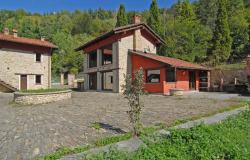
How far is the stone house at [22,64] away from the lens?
2586 centimetres

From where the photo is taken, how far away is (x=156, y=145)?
6.07 meters

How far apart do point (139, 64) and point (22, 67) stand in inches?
528

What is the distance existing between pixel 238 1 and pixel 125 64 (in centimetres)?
3623

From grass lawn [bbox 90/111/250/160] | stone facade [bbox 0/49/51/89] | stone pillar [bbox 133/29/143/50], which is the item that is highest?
stone pillar [bbox 133/29/143/50]

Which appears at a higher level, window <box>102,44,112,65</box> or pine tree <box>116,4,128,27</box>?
pine tree <box>116,4,128,27</box>

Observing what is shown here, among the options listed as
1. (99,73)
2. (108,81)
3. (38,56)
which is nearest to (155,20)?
(108,81)

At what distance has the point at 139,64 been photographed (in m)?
24.1

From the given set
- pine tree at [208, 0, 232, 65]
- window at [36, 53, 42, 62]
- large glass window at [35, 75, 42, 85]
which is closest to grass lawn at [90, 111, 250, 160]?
large glass window at [35, 75, 42, 85]

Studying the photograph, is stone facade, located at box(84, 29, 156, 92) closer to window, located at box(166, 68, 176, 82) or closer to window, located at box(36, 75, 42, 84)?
window, located at box(166, 68, 176, 82)

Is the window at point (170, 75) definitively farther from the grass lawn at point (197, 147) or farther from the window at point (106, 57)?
the grass lawn at point (197, 147)

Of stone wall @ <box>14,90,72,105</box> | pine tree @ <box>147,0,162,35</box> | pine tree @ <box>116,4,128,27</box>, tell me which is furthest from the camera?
pine tree @ <box>116,4,128,27</box>

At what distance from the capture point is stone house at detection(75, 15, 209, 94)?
22344 millimetres

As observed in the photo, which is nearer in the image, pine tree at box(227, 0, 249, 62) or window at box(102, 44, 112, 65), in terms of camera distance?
window at box(102, 44, 112, 65)

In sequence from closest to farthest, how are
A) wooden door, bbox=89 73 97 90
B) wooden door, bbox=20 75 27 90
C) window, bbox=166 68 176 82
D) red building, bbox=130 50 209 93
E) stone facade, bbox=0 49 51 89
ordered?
red building, bbox=130 50 209 93, window, bbox=166 68 176 82, stone facade, bbox=0 49 51 89, wooden door, bbox=20 75 27 90, wooden door, bbox=89 73 97 90
